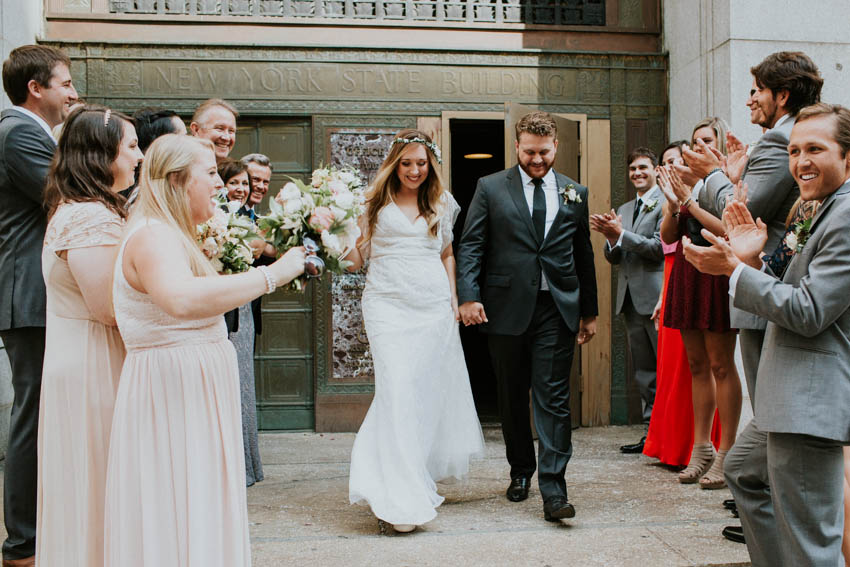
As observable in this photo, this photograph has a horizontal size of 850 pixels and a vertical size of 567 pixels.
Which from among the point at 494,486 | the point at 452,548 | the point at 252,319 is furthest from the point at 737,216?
the point at 252,319

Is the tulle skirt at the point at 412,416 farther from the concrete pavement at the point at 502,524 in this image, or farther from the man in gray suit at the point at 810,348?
the man in gray suit at the point at 810,348

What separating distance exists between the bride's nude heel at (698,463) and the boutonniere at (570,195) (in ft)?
7.12

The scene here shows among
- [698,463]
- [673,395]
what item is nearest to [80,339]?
[698,463]

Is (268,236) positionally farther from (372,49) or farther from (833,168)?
(372,49)

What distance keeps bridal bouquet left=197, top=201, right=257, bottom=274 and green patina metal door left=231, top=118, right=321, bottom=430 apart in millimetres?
4515

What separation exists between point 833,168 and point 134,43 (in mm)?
6615

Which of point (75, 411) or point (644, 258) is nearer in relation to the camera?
point (75, 411)

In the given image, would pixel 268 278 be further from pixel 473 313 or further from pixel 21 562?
pixel 473 313

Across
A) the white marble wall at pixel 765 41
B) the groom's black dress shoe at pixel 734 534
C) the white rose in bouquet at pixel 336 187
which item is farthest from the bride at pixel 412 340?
the white marble wall at pixel 765 41

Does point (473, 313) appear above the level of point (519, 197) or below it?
below

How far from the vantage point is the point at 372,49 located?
8.10 metres

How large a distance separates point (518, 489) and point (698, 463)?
4.84 ft

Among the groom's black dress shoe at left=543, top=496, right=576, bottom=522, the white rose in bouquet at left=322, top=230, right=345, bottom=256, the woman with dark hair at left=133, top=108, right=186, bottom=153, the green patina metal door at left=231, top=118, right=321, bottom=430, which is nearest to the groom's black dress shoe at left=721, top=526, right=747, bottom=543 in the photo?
the groom's black dress shoe at left=543, top=496, right=576, bottom=522

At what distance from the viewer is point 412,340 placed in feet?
17.3
